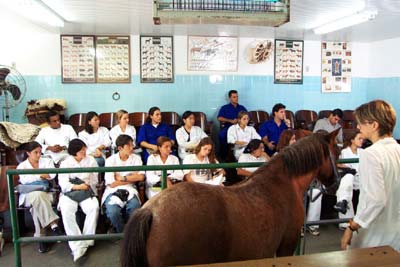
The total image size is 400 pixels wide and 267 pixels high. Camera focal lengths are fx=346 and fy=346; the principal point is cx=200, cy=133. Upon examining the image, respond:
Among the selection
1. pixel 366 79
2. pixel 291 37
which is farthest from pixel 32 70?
pixel 366 79

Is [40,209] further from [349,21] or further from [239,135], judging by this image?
[349,21]

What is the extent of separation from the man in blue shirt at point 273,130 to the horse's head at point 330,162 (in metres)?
3.78

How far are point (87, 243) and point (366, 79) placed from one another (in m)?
7.75

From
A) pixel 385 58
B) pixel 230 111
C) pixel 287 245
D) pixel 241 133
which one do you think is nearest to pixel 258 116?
pixel 230 111

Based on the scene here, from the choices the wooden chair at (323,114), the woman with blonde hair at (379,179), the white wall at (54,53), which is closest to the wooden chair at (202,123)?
the white wall at (54,53)

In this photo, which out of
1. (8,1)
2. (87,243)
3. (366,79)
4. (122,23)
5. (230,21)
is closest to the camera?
(230,21)

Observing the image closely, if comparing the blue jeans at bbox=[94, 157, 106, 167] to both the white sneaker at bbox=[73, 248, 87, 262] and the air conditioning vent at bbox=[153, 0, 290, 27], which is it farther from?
the air conditioning vent at bbox=[153, 0, 290, 27]

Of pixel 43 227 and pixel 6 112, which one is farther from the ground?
pixel 6 112

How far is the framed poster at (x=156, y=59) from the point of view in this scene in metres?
7.45

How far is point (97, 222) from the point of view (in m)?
4.28

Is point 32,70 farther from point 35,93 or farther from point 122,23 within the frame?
point 122,23

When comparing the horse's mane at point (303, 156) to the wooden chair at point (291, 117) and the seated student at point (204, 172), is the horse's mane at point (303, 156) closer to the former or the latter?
the seated student at point (204, 172)

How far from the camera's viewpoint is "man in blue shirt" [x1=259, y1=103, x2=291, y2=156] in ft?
20.4

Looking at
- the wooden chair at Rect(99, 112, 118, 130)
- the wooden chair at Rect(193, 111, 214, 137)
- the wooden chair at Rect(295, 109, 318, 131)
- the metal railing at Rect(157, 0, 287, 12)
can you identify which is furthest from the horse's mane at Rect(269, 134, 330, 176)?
the wooden chair at Rect(295, 109, 318, 131)
